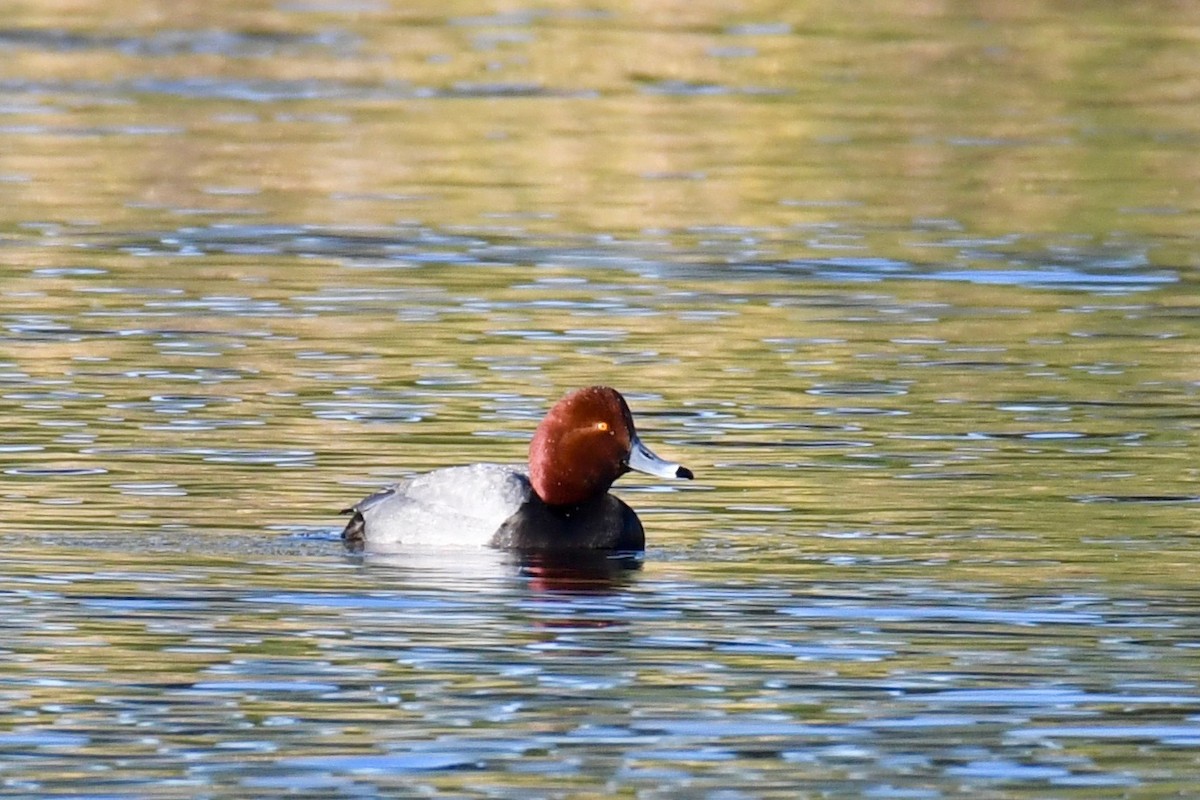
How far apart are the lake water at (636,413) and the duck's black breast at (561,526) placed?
0.16m

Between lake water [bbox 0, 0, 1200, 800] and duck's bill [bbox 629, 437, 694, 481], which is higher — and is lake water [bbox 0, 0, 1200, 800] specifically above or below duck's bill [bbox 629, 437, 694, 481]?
below

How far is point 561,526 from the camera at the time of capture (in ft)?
43.2

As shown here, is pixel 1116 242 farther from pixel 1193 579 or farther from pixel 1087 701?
pixel 1087 701

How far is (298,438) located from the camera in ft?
50.8

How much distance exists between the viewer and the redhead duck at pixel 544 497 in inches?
512

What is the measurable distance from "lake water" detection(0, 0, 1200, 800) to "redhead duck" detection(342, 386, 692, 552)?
7.3 inches

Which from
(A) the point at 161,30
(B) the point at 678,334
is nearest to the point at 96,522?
(B) the point at 678,334

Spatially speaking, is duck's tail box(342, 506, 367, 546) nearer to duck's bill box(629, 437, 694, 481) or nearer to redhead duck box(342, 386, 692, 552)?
redhead duck box(342, 386, 692, 552)

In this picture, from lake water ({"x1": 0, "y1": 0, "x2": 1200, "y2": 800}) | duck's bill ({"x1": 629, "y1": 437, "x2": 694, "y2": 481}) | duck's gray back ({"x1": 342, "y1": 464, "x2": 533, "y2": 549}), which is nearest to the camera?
lake water ({"x1": 0, "y1": 0, "x2": 1200, "y2": 800})

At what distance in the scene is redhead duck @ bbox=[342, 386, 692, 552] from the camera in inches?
512

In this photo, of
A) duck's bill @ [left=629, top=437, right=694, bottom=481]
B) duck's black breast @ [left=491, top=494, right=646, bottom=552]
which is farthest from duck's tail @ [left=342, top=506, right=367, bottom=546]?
duck's bill @ [left=629, top=437, right=694, bottom=481]

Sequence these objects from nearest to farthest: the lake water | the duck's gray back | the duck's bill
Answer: the lake water
the duck's gray back
the duck's bill

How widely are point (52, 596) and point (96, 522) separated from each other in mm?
1527

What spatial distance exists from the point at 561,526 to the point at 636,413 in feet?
11.1
